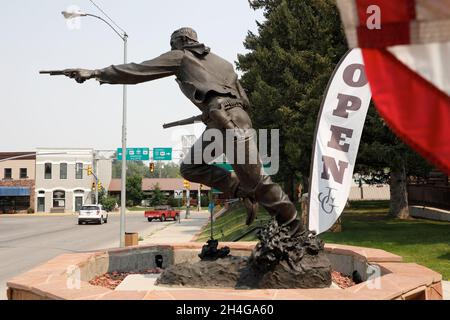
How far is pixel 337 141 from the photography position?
347 inches

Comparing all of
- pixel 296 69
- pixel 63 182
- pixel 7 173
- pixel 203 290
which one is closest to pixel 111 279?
pixel 203 290

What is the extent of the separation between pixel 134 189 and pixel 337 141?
2191 inches

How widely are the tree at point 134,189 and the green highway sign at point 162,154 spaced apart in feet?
94.8

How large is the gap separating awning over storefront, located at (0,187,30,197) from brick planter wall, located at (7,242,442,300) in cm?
5053

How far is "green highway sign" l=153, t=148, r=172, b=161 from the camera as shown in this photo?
3338 cm

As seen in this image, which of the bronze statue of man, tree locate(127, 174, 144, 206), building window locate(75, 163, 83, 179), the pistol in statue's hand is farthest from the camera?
tree locate(127, 174, 144, 206)

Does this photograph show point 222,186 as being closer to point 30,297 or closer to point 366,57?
point 30,297

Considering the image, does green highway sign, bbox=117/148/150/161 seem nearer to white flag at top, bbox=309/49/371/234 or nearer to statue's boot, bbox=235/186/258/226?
white flag at top, bbox=309/49/371/234

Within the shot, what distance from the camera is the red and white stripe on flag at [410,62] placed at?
1416 millimetres

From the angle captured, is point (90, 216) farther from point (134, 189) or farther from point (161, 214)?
point (134, 189)

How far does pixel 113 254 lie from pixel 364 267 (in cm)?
364

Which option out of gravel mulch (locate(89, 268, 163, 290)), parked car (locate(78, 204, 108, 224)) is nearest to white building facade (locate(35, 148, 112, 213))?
parked car (locate(78, 204, 108, 224))
